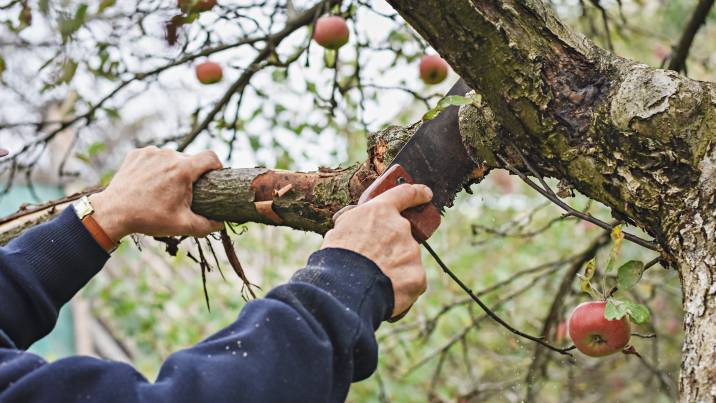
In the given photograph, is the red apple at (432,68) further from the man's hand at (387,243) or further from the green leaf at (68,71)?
the man's hand at (387,243)

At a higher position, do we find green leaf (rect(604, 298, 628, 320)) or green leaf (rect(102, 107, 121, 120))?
green leaf (rect(102, 107, 121, 120))

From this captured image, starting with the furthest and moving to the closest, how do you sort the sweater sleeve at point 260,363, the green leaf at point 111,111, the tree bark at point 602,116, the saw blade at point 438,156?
the green leaf at point 111,111
the saw blade at point 438,156
the tree bark at point 602,116
the sweater sleeve at point 260,363

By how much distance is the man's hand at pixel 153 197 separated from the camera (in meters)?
1.58

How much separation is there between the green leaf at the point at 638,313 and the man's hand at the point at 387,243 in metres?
0.37

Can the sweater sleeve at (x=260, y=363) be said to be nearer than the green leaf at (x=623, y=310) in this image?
Yes

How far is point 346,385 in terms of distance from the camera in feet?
3.60

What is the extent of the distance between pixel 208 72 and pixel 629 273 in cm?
202

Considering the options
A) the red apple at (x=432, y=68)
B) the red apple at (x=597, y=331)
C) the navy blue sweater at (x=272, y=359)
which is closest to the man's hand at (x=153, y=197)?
the navy blue sweater at (x=272, y=359)

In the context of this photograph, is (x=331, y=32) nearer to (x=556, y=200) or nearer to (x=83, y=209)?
(x=83, y=209)

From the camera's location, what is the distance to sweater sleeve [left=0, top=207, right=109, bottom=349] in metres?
1.35

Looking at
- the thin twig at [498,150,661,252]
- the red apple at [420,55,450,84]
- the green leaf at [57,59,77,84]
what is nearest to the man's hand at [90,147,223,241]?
the thin twig at [498,150,661,252]

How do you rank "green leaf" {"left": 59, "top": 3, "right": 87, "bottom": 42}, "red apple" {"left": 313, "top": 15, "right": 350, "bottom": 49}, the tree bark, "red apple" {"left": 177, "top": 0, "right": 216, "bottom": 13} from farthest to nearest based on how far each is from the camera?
"red apple" {"left": 313, "top": 15, "right": 350, "bottom": 49}, "green leaf" {"left": 59, "top": 3, "right": 87, "bottom": 42}, "red apple" {"left": 177, "top": 0, "right": 216, "bottom": 13}, the tree bark

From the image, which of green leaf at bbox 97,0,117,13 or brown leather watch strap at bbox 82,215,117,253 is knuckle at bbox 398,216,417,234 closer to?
brown leather watch strap at bbox 82,215,117,253

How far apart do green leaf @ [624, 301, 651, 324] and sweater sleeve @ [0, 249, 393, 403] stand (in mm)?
469
